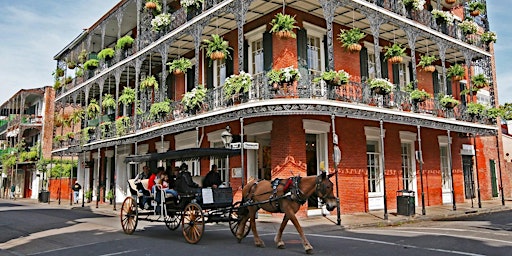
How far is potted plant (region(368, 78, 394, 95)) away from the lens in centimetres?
1432

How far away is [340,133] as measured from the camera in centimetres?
1563

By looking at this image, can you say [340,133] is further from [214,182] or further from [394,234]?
[214,182]

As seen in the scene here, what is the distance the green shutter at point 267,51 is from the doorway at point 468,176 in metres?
12.6

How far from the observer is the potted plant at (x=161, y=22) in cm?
1758

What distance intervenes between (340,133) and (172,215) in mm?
7781

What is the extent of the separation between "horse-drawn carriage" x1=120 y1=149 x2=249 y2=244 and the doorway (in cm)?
1563

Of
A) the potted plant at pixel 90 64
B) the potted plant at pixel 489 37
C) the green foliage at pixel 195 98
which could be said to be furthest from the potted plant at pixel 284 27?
the potted plant at pixel 90 64

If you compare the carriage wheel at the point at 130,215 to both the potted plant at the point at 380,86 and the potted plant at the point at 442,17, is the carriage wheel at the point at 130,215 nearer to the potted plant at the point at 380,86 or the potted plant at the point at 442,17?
the potted plant at the point at 380,86

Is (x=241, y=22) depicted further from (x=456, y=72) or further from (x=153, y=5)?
(x=456, y=72)

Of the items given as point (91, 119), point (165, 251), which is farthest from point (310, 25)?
point (91, 119)

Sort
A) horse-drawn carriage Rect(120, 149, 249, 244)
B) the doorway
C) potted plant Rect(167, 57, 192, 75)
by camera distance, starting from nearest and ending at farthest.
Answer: horse-drawn carriage Rect(120, 149, 249, 244), potted plant Rect(167, 57, 192, 75), the doorway

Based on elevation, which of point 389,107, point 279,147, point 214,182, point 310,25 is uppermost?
point 310,25

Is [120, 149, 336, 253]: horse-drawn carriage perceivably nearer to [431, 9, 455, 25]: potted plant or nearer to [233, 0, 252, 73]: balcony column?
[233, 0, 252, 73]: balcony column

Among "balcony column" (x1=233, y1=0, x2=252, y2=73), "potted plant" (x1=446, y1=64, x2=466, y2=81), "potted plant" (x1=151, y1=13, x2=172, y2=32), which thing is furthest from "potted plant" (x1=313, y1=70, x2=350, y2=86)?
"potted plant" (x1=446, y1=64, x2=466, y2=81)
